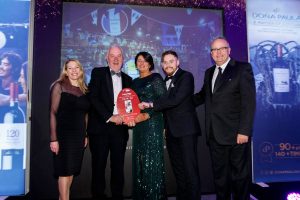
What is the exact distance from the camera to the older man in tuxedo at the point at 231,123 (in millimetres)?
2539

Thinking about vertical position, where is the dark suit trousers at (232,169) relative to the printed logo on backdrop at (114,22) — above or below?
below

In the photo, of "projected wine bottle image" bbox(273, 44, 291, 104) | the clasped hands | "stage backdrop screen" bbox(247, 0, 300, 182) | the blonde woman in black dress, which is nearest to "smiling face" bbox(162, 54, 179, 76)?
the clasped hands

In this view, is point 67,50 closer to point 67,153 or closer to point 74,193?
point 67,153

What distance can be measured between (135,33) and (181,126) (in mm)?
1644

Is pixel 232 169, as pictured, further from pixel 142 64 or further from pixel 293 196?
pixel 142 64

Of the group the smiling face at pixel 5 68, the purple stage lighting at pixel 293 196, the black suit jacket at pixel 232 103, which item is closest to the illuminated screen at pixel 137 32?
the smiling face at pixel 5 68

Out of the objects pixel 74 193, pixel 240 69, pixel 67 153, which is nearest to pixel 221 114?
pixel 240 69

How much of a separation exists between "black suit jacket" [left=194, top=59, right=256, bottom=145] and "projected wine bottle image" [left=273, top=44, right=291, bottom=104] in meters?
1.69

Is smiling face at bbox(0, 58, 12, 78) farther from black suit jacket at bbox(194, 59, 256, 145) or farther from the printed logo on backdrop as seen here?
→ black suit jacket at bbox(194, 59, 256, 145)

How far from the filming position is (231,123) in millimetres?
2594

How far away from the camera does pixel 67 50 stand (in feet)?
12.0

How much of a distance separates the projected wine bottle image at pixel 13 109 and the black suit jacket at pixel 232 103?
7.79ft

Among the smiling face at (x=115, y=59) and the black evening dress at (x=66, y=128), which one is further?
the smiling face at (x=115, y=59)

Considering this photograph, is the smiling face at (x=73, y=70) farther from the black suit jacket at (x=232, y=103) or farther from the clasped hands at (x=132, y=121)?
the black suit jacket at (x=232, y=103)
